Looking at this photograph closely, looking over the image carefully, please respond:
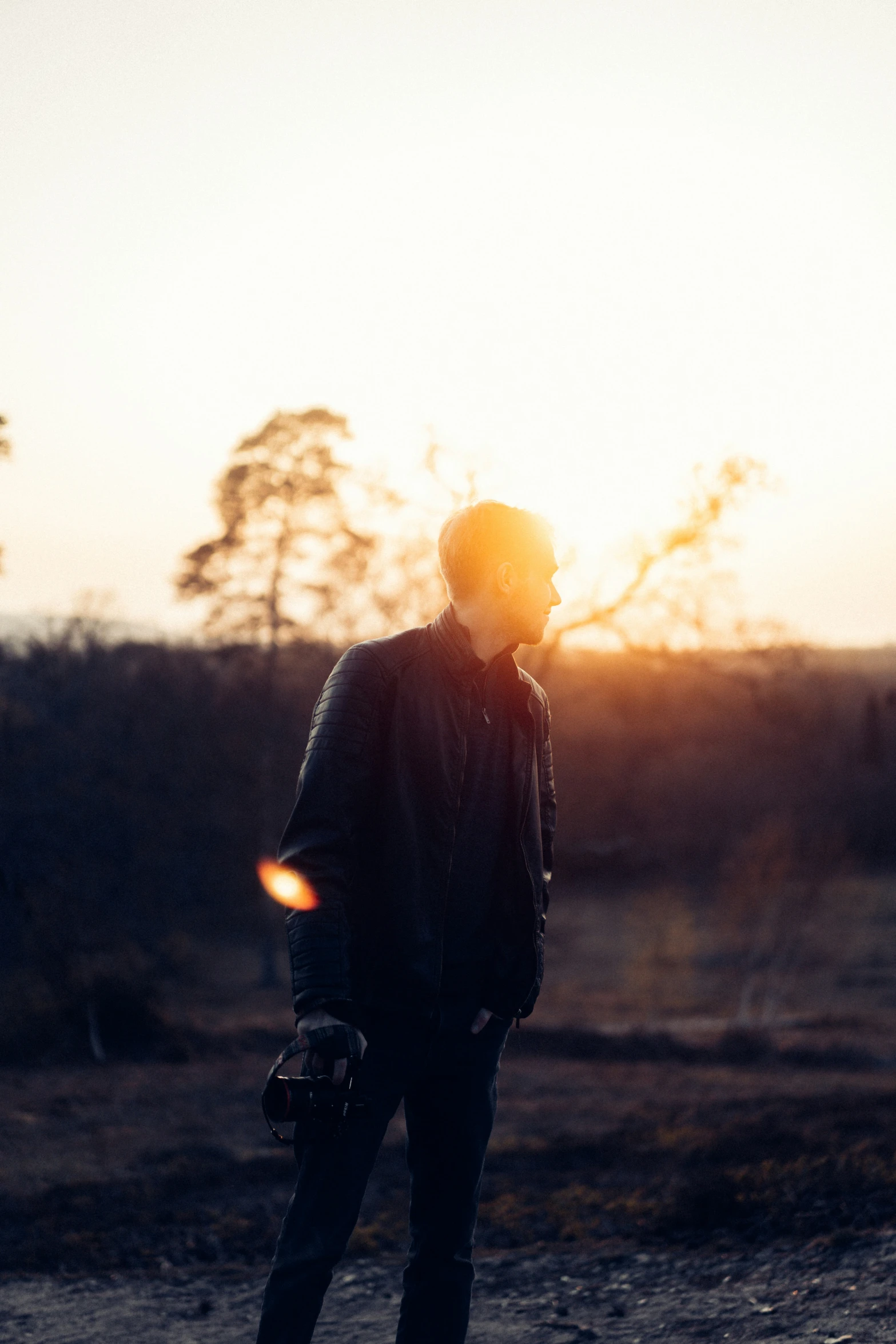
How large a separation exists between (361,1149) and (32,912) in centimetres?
1277

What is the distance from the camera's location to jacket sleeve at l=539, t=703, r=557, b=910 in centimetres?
244

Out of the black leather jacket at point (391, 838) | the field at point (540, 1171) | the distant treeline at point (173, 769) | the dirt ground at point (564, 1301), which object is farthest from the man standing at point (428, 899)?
the distant treeline at point (173, 769)

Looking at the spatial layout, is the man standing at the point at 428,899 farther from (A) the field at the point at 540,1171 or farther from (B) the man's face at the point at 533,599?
(A) the field at the point at 540,1171

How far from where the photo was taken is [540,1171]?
6980 millimetres

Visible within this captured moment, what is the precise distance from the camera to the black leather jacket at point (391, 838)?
198 centimetres

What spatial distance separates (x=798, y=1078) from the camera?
15.5 m

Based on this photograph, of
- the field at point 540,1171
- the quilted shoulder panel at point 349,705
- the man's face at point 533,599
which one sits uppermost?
the man's face at point 533,599

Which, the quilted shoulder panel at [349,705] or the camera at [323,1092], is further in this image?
the quilted shoulder panel at [349,705]

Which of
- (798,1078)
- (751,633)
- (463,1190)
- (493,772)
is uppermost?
(751,633)

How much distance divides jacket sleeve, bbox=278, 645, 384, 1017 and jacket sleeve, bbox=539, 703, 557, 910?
500 mm

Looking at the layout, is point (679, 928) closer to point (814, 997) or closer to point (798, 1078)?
point (814, 997)

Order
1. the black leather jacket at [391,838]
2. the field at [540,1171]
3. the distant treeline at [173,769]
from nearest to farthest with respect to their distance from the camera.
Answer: the black leather jacket at [391,838]
the field at [540,1171]
the distant treeline at [173,769]

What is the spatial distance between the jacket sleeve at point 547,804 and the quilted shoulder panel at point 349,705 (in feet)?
1.56

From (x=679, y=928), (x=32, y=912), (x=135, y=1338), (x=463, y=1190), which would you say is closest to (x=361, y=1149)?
(x=463, y=1190)
